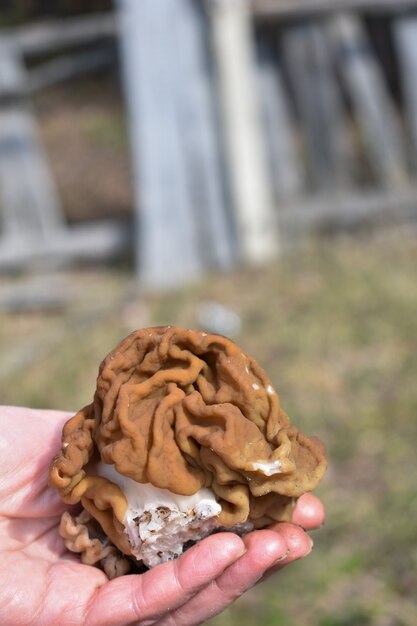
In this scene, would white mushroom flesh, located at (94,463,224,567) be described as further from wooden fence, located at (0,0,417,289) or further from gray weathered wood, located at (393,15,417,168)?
gray weathered wood, located at (393,15,417,168)

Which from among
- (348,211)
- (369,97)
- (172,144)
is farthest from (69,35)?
(348,211)

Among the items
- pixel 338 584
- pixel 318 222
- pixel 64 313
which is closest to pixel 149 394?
pixel 338 584

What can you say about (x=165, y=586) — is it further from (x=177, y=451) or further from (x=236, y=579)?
(x=177, y=451)

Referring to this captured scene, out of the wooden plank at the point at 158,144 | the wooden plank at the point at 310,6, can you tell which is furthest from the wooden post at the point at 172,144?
the wooden plank at the point at 310,6

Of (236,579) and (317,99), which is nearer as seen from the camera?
(236,579)

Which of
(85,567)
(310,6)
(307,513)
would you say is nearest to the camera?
(85,567)

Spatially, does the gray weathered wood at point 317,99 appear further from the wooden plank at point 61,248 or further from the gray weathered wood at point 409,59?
the wooden plank at point 61,248

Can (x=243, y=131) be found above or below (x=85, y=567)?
above
